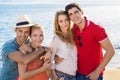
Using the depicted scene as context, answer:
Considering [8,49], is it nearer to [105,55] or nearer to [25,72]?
[25,72]

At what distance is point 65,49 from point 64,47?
0.03m

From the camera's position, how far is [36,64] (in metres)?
4.15

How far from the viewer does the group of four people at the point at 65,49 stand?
4.17 meters

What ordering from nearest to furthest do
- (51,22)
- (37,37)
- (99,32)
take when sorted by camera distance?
(37,37), (99,32), (51,22)

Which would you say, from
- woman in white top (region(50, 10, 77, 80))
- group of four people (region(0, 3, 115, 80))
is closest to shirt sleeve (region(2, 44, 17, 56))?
group of four people (region(0, 3, 115, 80))

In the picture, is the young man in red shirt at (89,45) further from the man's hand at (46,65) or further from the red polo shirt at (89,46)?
the man's hand at (46,65)

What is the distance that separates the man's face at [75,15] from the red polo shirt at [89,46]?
0.09m

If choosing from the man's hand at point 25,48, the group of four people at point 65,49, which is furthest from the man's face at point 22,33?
the man's hand at point 25,48

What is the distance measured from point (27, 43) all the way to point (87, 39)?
0.69 meters

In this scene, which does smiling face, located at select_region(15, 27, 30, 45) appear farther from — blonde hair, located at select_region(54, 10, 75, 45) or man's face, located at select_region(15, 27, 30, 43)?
blonde hair, located at select_region(54, 10, 75, 45)

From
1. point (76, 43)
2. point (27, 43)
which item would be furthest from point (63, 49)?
point (27, 43)

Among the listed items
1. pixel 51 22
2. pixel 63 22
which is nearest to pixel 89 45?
pixel 63 22

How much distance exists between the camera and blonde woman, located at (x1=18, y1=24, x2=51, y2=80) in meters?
4.07

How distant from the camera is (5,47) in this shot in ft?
13.5
